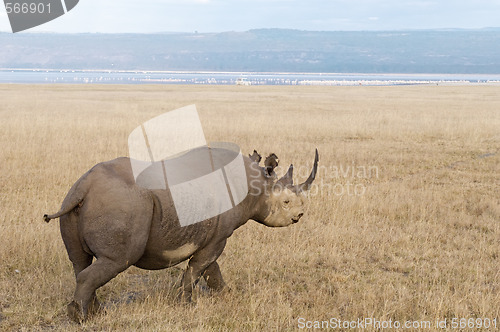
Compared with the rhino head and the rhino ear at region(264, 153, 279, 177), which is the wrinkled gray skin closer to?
the rhino head

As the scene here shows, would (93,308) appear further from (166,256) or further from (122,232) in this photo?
(122,232)

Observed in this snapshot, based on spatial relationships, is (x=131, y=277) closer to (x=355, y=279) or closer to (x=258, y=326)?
(x=258, y=326)

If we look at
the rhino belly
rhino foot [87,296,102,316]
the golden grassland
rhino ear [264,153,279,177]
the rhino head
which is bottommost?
the golden grassland

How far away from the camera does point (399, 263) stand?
8180 millimetres

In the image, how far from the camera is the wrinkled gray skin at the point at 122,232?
5176mm

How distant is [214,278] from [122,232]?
179 cm

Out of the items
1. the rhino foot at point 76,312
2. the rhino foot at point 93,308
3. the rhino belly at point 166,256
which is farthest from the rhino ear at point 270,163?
the rhino foot at point 76,312

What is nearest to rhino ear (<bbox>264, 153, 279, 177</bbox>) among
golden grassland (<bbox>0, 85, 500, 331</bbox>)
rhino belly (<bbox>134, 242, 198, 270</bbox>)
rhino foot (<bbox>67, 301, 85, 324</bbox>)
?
rhino belly (<bbox>134, 242, 198, 270</bbox>)

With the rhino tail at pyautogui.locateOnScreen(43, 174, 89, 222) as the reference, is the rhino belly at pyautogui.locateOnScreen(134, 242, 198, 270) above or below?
below

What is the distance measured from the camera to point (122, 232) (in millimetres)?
5160

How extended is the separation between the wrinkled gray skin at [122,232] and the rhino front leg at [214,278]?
1.49ft

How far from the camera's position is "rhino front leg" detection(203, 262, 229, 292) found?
6.55 m

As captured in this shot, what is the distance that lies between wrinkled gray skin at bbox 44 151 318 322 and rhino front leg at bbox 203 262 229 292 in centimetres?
45

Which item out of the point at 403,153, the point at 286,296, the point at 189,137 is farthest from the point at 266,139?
the point at 286,296
